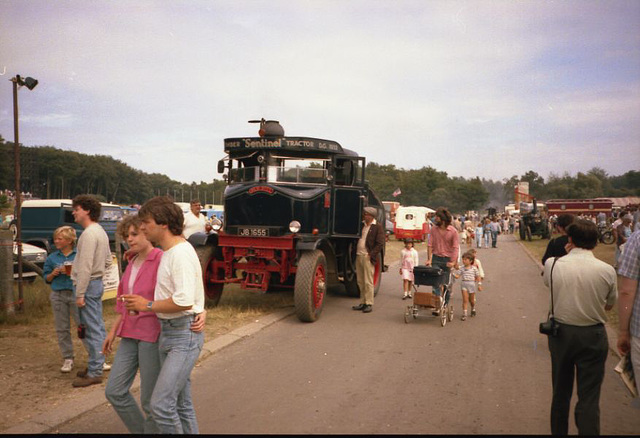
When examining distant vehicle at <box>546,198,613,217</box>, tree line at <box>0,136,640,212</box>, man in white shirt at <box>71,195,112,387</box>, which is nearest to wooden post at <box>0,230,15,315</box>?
man in white shirt at <box>71,195,112,387</box>

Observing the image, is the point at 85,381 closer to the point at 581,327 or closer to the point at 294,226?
the point at 294,226

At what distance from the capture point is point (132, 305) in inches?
130

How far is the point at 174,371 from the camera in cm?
328

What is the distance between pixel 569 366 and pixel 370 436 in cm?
164

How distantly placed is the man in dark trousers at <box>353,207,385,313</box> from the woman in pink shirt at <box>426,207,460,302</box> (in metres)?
0.99

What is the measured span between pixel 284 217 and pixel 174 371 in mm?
5871

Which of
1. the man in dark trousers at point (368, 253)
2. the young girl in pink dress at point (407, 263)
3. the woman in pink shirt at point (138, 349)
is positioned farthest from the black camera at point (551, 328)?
the young girl in pink dress at point (407, 263)

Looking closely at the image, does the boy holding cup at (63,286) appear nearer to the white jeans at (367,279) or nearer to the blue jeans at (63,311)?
the blue jeans at (63,311)

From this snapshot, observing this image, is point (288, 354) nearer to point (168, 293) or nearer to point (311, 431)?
point (311, 431)

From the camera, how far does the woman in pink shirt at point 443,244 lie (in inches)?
339

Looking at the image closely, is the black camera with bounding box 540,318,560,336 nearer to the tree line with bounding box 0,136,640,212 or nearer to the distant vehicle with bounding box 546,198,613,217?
the distant vehicle with bounding box 546,198,613,217

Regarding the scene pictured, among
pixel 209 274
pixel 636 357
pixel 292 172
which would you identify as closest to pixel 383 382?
pixel 636 357

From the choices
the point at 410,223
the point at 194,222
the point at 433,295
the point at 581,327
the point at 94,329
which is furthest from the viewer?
the point at 410,223

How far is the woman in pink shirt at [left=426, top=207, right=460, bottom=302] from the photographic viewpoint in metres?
8.61
